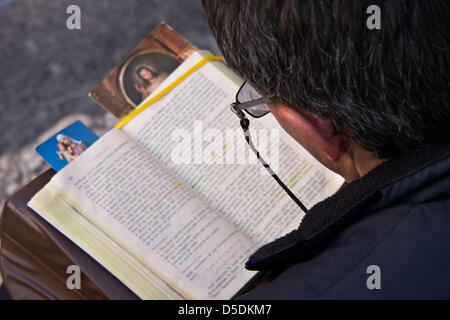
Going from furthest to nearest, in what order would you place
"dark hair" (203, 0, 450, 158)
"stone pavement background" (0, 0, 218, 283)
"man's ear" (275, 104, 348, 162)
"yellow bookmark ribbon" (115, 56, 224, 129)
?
"stone pavement background" (0, 0, 218, 283)
"yellow bookmark ribbon" (115, 56, 224, 129)
"man's ear" (275, 104, 348, 162)
"dark hair" (203, 0, 450, 158)

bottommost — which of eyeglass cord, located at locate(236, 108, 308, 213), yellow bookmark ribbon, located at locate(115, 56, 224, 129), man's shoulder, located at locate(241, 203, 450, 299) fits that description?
man's shoulder, located at locate(241, 203, 450, 299)

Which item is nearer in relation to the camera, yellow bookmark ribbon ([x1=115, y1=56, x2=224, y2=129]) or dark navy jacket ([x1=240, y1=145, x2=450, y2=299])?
dark navy jacket ([x1=240, y1=145, x2=450, y2=299])

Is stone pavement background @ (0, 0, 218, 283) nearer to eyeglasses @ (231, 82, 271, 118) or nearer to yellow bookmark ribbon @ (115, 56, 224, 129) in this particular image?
yellow bookmark ribbon @ (115, 56, 224, 129)

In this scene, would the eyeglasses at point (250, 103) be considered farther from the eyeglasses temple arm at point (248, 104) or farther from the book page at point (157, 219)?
the book page at point (157, 219)

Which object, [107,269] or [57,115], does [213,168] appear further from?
[57,115]

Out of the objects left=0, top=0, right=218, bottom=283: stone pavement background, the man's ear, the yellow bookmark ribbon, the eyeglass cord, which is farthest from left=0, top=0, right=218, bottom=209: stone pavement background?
the man's ear

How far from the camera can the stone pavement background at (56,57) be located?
156 cm

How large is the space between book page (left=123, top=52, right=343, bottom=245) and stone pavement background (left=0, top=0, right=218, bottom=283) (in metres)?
0.73

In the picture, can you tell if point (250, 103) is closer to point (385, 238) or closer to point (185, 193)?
point (185, 193)

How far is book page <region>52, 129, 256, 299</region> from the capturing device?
0.77m

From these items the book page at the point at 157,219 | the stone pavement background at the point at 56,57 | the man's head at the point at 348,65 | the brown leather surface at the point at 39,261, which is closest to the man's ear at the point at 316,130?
the man's head at the point at 348,65

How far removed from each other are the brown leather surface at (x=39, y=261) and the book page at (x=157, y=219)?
0.06 meters
